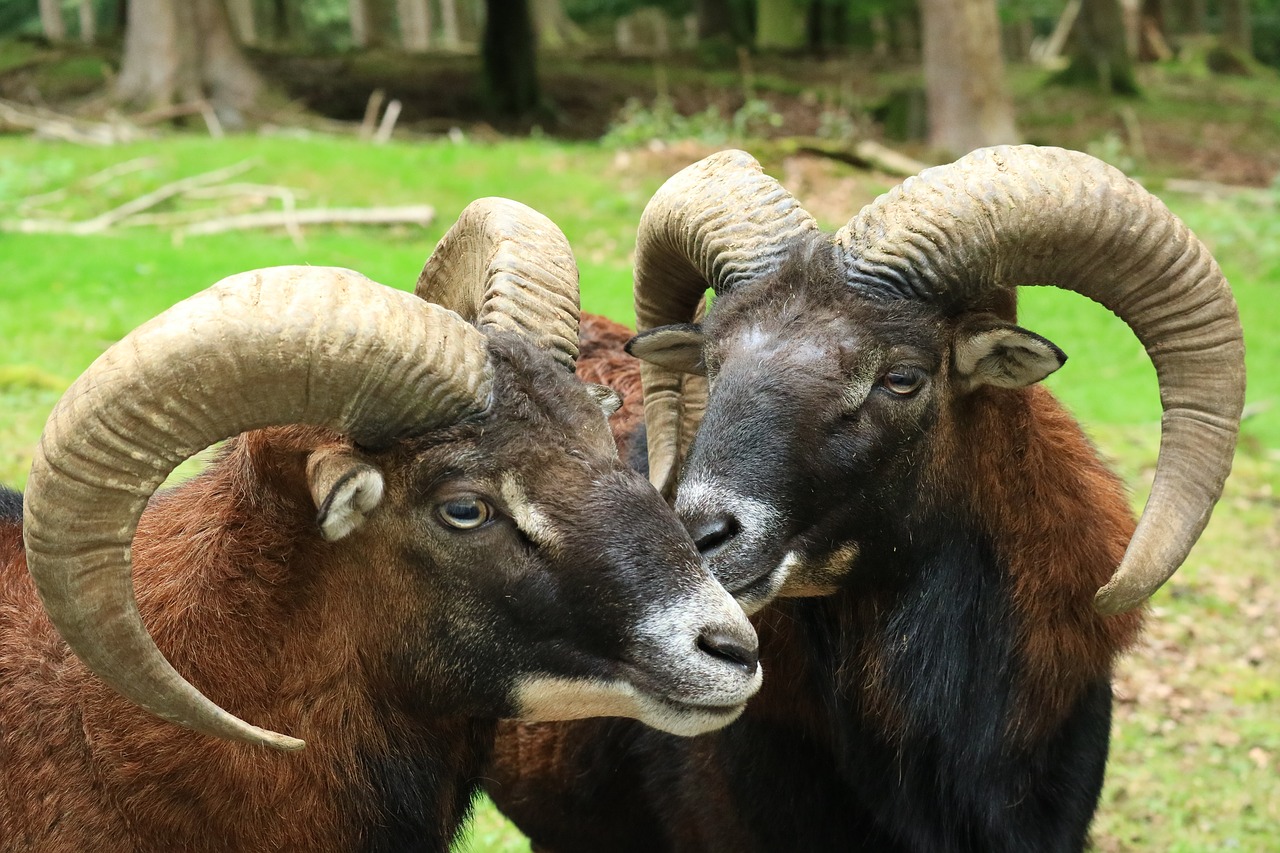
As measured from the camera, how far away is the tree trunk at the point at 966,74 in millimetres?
24172

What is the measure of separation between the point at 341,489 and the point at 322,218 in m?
15.9

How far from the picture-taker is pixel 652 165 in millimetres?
22234

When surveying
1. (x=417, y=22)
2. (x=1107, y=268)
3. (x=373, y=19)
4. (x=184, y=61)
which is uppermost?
(x=1107, y=268)

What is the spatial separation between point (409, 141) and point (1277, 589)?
18827 millimetres

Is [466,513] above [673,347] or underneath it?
above

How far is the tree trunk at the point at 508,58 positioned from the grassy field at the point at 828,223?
5017 mm

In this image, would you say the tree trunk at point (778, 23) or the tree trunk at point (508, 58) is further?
the tree trunk at point (778, 23)

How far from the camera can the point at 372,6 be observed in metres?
44.4

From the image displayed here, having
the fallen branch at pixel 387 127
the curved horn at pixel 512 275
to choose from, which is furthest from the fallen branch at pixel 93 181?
the curved horn at pixel 512 275

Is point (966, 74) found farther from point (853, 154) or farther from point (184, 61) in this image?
point (184, 61)

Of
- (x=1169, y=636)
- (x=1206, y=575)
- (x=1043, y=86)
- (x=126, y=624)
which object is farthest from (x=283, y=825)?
(x=1043, y=86)

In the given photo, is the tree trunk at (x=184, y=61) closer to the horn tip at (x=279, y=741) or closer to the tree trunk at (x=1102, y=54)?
the tree trunk at (x=1102, y=54)

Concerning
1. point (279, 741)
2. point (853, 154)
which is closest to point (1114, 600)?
point (279, 741)

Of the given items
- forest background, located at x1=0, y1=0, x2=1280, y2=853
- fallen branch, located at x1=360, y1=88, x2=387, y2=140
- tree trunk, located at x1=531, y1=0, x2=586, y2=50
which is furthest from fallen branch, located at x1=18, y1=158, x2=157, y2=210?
tree trunk, located at x1=531, y1=0, x2=586, y2=50
